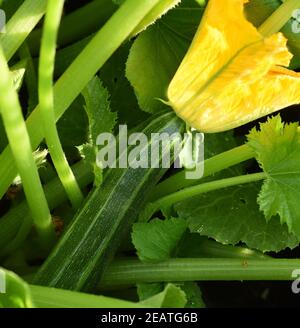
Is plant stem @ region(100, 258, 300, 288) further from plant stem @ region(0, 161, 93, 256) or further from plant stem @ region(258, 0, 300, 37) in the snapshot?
plant stem @ region(258, 0, 300, 37)

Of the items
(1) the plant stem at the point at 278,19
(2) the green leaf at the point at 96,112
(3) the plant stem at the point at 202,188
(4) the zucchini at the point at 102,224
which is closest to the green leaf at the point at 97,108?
(2) the green leaf at the point at 96,112

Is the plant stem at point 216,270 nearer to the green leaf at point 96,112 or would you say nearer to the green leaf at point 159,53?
the green leaf at point 96,112

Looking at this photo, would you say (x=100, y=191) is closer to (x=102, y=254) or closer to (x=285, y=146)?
(x=102, y=254)

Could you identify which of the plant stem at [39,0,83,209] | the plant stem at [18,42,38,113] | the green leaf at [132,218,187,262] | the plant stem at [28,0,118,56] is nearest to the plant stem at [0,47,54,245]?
the plant stem at [39,0,83,209]

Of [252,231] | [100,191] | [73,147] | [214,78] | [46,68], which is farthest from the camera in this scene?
[73,147]

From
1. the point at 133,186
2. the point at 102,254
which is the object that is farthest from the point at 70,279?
the point at 133,186

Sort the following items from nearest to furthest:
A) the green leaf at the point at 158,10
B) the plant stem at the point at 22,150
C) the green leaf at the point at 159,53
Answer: the plant stem at the point at 22,150, the green leaf at the point at 158,10, the green leaf at the point at 159,53

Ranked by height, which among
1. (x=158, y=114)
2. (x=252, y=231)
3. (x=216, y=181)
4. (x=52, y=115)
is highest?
(x=52, y=115)
